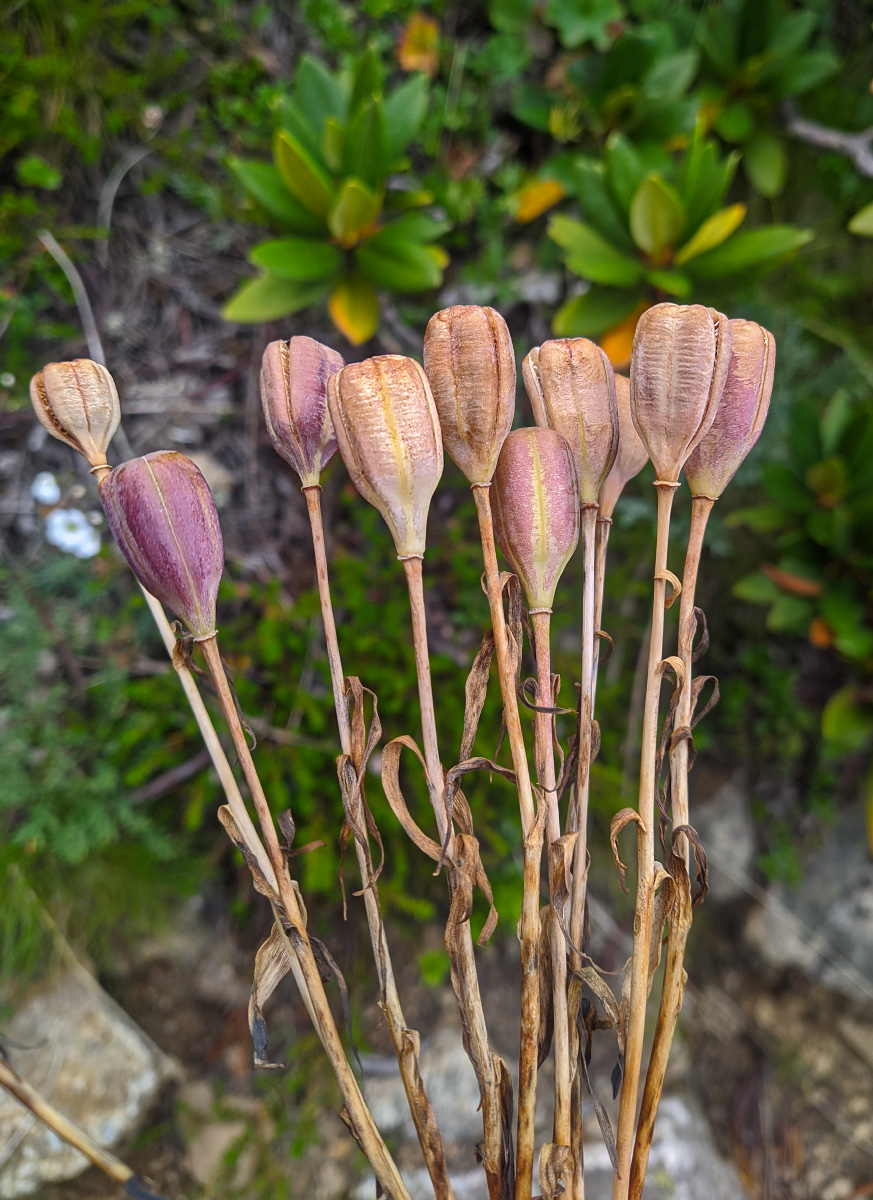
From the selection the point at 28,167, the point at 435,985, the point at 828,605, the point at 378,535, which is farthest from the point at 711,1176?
the point at 28,167

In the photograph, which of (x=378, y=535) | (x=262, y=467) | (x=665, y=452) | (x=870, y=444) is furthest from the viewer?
(x=262, y=467)

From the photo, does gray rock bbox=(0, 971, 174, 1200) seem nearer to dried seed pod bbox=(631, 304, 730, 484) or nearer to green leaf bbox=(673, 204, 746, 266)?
dried seed pod bbox=(631, 304, 730, 484)

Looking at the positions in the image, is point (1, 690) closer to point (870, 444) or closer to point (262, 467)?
point (262, 467)

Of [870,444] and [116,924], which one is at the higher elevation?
[870,444]

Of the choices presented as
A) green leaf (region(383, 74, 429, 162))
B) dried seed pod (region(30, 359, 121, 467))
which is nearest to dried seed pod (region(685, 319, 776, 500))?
dried seed pod (region(30, 359, 121, 467))

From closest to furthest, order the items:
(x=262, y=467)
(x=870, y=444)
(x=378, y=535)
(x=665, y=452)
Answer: (x=665, y=452)
(x=870, y=444)
(x=378, y=535)
(x=262, y=467)

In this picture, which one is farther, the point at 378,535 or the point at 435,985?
the point at 378,535
